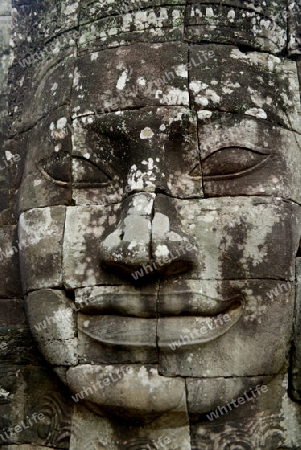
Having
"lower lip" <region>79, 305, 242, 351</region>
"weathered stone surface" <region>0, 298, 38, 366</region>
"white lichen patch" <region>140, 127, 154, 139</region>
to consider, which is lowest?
"weathered stone surface" <region>0, 298, 38, 366</region>

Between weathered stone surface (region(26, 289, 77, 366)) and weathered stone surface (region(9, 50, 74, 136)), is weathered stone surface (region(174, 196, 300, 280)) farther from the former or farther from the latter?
weathered stone surface (region(9, 50, 74, 136))

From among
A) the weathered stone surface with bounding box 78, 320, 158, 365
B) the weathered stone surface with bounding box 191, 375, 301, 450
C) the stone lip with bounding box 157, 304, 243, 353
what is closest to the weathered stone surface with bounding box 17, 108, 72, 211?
the weathered stone surface with bounding box 78, 320, 158, 365

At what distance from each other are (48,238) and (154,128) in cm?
98

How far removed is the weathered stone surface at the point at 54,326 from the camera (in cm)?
425

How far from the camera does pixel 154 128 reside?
426 cm

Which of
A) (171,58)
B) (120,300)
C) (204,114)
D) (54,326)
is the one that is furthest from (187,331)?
(171,58)

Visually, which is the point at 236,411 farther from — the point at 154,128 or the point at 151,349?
the point at 154,128

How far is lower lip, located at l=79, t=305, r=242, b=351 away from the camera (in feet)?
13.2

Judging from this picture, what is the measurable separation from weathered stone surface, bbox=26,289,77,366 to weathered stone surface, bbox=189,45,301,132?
150 cm

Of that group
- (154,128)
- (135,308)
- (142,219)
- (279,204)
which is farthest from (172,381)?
(154,128)

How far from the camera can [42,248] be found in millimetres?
4387

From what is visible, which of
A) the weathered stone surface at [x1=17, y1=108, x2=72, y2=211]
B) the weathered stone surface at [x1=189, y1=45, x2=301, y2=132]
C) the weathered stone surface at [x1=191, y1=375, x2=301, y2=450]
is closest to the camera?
the weathered stone surface at [x1=191, y1=375, x2=301, y2=450]

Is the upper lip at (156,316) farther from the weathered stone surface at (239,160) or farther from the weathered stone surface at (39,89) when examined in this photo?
the weathered stone surface at (39,89)

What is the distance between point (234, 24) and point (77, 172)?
145 centimetres
